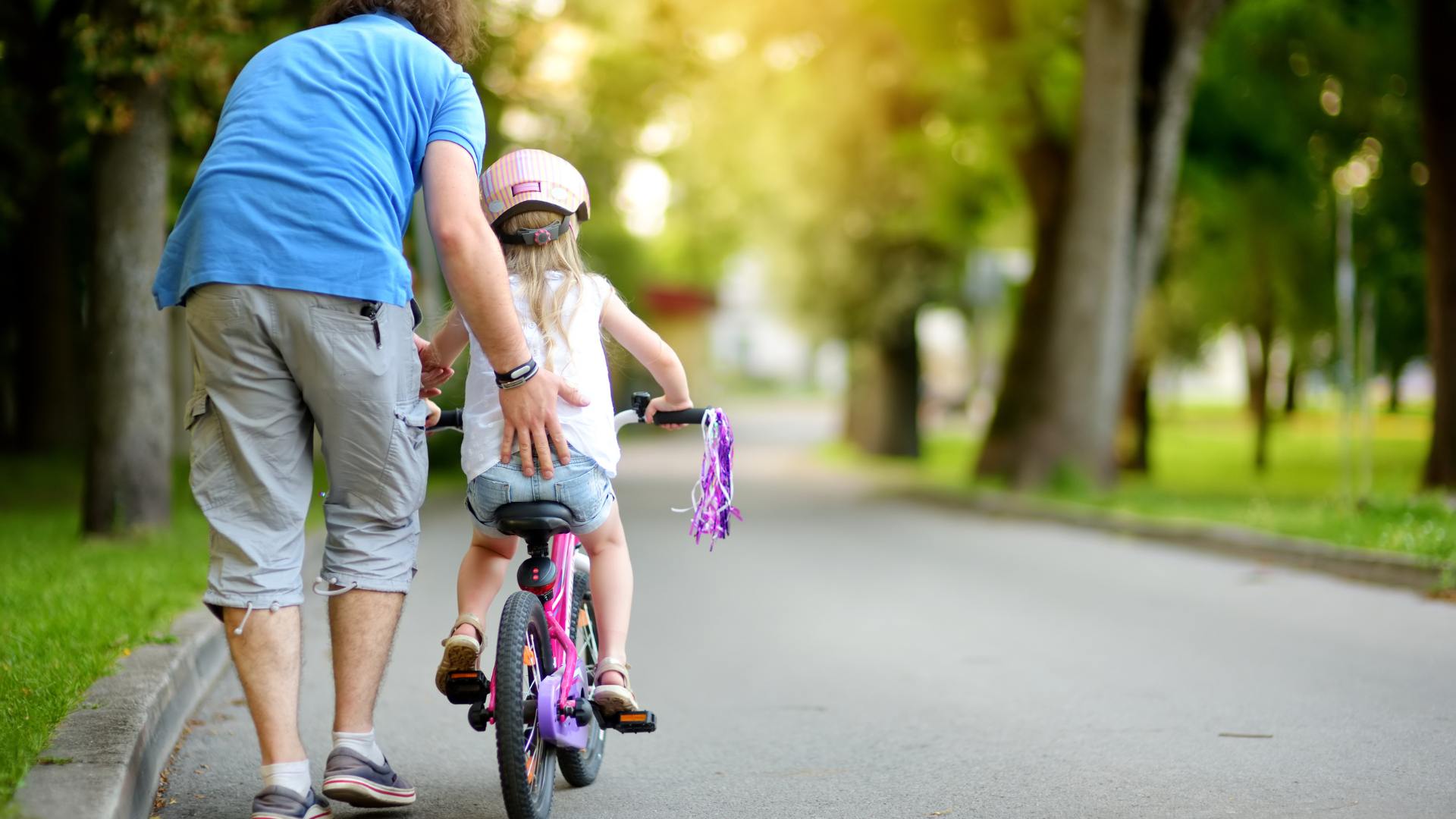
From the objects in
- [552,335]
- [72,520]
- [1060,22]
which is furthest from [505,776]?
[1060,22]

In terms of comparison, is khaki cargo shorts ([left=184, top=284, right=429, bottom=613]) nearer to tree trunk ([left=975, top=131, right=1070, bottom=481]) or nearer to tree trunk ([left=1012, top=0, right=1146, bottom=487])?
tree trunk ([left=1012, top=0, right=1146, bottom=487])

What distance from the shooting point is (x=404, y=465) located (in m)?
3.78

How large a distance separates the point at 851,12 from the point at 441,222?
1770 centimetres

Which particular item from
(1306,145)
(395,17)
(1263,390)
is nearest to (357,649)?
(395,17)

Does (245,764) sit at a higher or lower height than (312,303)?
lower

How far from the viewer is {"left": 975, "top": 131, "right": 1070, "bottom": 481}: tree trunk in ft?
65.0

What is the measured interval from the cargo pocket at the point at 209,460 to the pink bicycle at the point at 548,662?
0.67 meters

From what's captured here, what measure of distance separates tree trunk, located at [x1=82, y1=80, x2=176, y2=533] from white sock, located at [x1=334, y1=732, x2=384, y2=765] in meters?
7.72

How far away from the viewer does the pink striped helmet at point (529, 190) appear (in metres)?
3.97

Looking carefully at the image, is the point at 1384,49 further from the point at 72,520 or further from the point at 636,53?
the point at 72,520

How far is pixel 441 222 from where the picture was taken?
12.1ft

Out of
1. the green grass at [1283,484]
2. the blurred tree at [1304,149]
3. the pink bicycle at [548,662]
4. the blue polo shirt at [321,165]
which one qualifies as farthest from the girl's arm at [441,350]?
the blurred tree at [1304,149]

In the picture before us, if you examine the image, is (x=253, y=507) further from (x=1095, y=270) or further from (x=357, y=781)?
(x=1095, y=270)

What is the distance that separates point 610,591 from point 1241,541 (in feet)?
25.4
